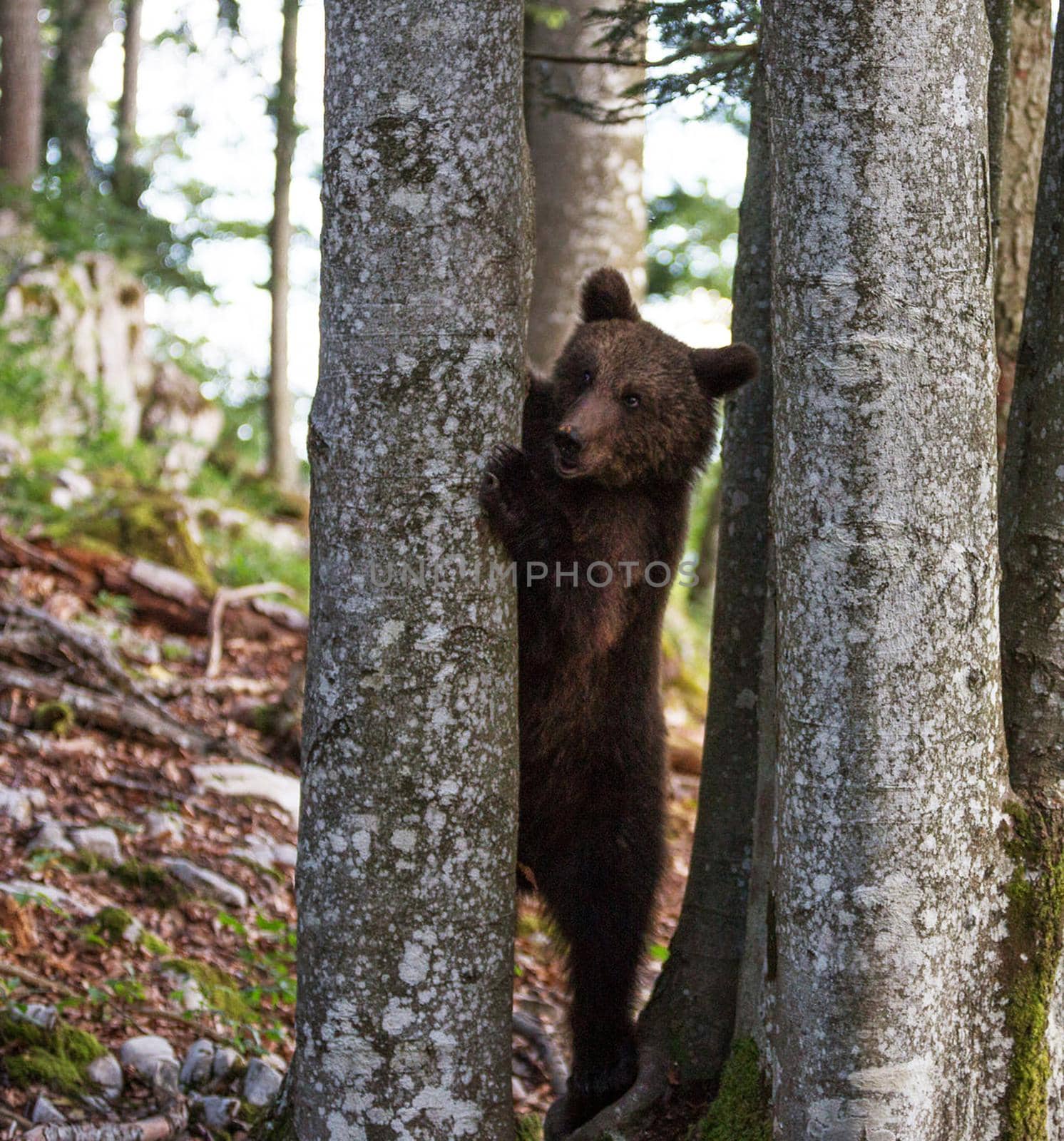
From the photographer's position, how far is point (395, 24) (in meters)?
3.04

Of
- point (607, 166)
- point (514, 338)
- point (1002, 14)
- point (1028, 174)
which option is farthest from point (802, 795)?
point (607, 166)

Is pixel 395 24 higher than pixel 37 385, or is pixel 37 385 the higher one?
pixel 395 24

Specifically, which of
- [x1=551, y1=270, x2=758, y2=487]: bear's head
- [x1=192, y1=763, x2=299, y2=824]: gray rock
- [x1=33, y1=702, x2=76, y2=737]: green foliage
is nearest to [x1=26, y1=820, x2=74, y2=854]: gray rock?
[x1=33, y1=702, x2=76, y2=737]: green foliage

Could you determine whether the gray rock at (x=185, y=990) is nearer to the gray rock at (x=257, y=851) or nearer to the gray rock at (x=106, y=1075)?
the gray rock at (x=106, y=1075)

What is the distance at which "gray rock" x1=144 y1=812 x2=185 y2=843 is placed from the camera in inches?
234

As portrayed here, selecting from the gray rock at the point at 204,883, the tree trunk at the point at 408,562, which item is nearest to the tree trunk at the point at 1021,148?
the tree trunk at the point at 408,562

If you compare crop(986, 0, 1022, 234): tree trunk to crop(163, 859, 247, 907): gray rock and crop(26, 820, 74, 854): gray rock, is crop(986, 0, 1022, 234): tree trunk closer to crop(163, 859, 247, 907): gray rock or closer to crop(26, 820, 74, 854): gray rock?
crop(163, 859, 247, 907): gray rock

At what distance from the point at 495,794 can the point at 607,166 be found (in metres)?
6.68

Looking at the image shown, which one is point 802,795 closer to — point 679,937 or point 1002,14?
point 679,937

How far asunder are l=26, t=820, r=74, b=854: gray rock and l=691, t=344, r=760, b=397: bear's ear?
11.9 feet

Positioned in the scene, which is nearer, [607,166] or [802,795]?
[802,795]

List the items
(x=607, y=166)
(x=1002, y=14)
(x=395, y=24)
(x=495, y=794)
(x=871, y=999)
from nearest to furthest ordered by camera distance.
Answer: (x=871, y=999) < (x=395, y=24) < (x=495, y=794) < (x=1002, y=14) < (x=607, y=166)

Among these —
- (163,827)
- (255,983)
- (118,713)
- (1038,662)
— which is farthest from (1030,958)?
(118,713)

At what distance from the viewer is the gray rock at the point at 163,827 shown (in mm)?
5949
